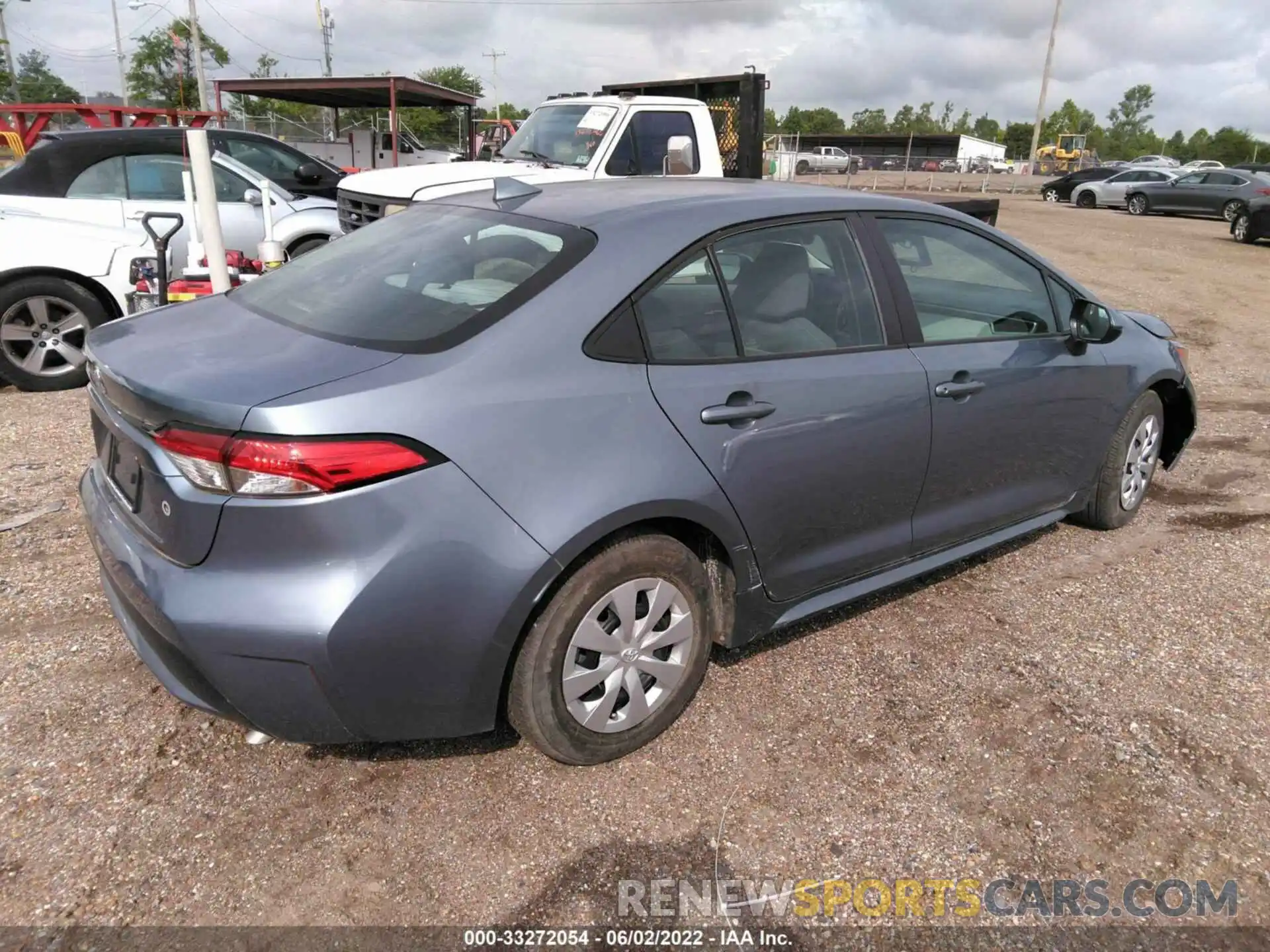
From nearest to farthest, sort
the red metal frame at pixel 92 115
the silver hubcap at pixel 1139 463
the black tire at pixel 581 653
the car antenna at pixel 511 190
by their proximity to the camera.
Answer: the black tire at pixel 581 653 → the car antenna at pixel 511 190 → the silver hubcap at pixel 1139 463 → the red metal frame at pixel 92 115

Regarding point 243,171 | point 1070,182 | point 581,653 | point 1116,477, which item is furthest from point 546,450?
point 1070,182

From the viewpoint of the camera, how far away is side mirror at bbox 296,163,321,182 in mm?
9148

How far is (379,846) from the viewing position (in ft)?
7.82

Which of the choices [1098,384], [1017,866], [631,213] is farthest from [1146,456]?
[631,213]

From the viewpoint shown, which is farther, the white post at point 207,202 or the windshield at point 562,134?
the windshield at point 562,134

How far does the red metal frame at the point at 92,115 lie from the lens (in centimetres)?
1073

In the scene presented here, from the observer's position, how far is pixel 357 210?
25.6 feet

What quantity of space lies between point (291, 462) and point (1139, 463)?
418 cm

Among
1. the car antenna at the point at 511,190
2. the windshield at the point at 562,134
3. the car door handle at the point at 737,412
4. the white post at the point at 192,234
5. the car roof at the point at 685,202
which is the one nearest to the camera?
the car door handle at the point at 737,412

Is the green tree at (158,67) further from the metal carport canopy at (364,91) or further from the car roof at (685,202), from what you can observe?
the car roof at (685,202)

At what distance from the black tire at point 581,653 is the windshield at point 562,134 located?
602cm

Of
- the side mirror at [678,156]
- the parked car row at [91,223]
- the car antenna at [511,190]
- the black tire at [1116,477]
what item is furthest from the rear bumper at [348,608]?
the side mirror at [678,156]

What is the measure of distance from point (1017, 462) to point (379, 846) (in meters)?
2.83

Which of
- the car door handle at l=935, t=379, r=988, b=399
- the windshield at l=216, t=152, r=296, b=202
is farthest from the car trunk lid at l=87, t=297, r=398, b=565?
the windshield at l=216, t=152, r=296, b=202
